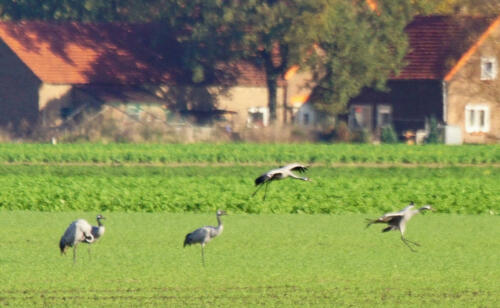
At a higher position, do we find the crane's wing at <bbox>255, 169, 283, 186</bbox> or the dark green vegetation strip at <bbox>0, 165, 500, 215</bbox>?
the crane's wing at <bbox>255, 169, 283, 186</bbox>

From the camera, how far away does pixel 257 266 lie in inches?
806

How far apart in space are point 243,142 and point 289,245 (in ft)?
165

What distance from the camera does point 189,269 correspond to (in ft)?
65.5

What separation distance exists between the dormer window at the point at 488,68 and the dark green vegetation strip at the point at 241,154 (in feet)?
38.3

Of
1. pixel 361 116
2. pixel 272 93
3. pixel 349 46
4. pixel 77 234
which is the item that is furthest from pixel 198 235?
pixel 361 116

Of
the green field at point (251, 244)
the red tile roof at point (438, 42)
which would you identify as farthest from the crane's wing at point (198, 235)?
the red tile roof at point (438, 42)

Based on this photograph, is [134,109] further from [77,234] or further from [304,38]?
[77,234]

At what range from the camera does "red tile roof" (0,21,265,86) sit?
7638 cm

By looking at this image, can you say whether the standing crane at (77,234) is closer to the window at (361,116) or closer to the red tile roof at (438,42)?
the red tile roof at (438,42)

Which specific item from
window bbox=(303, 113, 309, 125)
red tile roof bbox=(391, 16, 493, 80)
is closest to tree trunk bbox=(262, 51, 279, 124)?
window bbox=(303, 113, 309, 125)

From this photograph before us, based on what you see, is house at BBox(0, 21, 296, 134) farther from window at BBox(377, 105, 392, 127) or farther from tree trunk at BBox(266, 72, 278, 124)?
window at BBox(377, 105, 392, 127)

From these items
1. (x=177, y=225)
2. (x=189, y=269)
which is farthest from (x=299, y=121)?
(x=189, y=269)

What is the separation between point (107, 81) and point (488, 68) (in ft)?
80.2

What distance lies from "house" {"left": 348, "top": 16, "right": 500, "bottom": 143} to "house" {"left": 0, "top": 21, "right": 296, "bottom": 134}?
6621 millimetres
